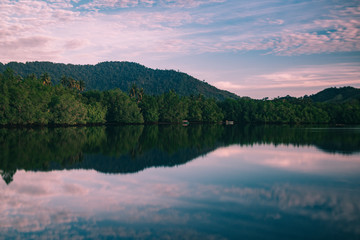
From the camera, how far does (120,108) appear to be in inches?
3890

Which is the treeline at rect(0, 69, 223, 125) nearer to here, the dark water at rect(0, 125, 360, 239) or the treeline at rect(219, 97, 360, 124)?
the treeline at rect(219, 97, 360, 124)

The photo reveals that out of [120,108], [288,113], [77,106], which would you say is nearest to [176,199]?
[77,106]

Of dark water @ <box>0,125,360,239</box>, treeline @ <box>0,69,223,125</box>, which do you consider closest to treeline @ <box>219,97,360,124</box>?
treeline @ <box>0,69,223,125</box>

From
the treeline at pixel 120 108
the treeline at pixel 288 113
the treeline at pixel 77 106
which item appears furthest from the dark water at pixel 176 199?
the treeline at pixel 288 113

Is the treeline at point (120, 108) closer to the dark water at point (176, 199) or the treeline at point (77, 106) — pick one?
the treeline at point (77, 106)

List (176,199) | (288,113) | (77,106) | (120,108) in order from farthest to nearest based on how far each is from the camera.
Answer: (288,113) < (120,108) < (77,106) < (176,199)

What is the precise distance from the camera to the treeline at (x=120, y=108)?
65.6 meters

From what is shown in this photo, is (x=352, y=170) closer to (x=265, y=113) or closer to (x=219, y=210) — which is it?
(x=219, y=210)

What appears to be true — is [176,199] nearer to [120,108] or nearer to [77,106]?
[77,106]

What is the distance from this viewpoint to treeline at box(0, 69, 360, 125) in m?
65.6

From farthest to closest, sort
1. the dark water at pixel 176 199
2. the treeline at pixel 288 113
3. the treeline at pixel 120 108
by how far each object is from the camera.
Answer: the treeline at pixel 288 113, the treeline at pixel 120 108, the dark water at pixel 176 199

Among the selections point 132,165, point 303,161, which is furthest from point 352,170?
point 132,165

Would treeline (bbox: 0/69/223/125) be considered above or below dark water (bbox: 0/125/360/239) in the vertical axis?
above

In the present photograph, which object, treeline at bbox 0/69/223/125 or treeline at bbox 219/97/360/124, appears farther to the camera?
treeline at bbox 219/97/360/124
